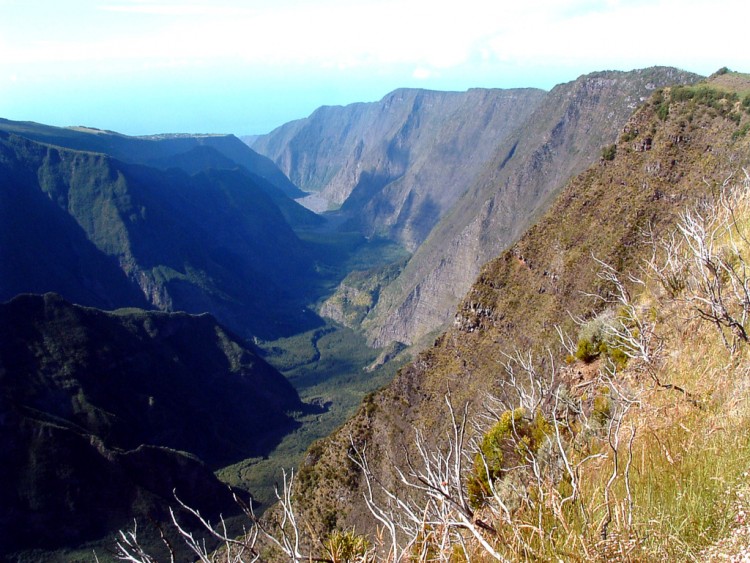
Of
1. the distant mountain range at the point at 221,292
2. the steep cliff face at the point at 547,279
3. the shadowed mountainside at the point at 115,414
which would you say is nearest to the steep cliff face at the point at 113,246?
the distant mountain range at the point at 221,292

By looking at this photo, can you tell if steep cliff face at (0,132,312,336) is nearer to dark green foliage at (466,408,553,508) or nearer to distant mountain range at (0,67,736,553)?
distant mountain range at (0,67,736,553)

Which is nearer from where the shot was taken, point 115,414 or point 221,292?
point 115,414

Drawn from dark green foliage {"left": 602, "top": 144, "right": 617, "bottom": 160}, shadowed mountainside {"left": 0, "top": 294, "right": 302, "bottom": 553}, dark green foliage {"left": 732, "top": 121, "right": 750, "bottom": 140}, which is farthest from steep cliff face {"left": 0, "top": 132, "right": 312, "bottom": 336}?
dark green foliage {"left": 732, "top": 121, "right": 750, "bottom": 140}

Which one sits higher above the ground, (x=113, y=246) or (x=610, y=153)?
(x=610, y=153)

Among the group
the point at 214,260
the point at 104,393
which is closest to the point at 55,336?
the point at 104,393

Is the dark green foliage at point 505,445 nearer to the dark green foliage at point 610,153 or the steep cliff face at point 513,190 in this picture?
the dark green foliage at point 610,153

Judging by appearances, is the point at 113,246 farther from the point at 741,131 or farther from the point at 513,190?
the point at 741,131

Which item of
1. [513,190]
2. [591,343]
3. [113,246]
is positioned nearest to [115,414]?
[591,343]
